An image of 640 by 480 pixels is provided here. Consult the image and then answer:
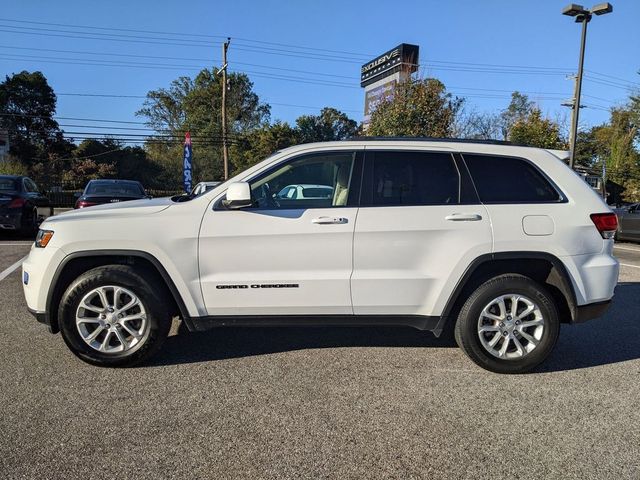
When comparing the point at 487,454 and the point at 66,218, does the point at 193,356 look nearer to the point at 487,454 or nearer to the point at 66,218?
the point at 66,218

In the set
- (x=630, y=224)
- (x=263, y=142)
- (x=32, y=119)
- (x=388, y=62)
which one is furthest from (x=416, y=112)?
(x=32, y=119)

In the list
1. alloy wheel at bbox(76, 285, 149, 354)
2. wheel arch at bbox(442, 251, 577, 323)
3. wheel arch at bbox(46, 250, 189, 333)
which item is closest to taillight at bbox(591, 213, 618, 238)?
wheel arch at bbox(442, 251, 577, 323)

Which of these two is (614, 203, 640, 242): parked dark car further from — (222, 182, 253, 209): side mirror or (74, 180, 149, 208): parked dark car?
(222, 182, 253, 209): side mirror

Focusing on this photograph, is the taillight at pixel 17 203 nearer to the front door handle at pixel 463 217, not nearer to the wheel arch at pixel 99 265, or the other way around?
the wheel arch at pixel 99 265

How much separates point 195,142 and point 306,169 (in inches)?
2066

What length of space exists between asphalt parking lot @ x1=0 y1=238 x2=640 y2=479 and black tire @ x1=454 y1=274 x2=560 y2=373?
0.37 feet

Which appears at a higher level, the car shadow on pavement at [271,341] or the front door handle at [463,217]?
the front door handle at [463,217]

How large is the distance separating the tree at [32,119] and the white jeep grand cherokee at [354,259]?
47818 mm

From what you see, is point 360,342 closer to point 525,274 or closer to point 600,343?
point 525,274

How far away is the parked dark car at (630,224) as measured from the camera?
14922 millimetres

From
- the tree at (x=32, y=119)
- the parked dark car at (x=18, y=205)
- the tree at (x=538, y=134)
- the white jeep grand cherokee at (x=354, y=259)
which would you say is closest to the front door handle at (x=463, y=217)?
the white jeep grand cherokee at (x=354, y=259)

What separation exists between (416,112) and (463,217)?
18.8m

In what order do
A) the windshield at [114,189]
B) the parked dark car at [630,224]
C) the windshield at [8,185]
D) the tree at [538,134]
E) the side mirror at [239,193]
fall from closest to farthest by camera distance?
the side mirror at [239,193] → the windshield at [8,185] → the windshield at [114,189] → the parked dark car at [630,224] → the tree at [538,134]

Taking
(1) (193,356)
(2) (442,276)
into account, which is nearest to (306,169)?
(2) (442,276)
